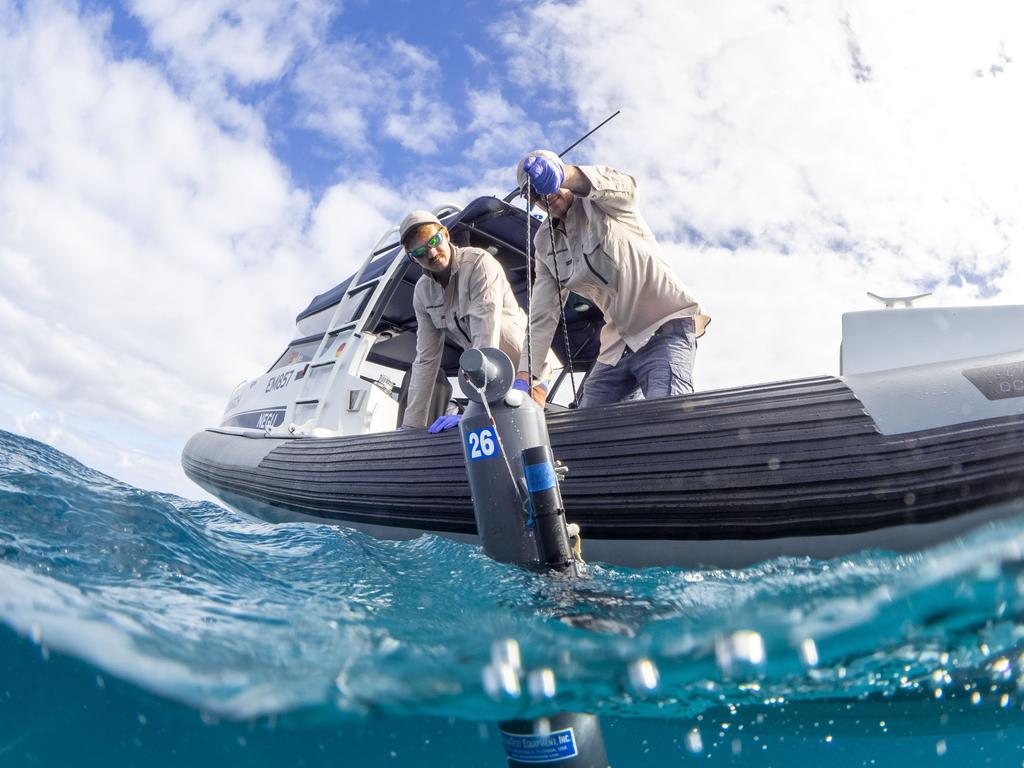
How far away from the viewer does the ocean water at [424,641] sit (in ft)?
5.49

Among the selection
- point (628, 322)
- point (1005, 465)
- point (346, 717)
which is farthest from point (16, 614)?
point (1005, 465)

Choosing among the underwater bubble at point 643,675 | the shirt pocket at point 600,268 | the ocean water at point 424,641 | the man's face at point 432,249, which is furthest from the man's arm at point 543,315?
the underwater bubble at point 643,675

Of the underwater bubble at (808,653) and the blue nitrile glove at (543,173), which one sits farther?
the blue nitrile glove at (543,173)

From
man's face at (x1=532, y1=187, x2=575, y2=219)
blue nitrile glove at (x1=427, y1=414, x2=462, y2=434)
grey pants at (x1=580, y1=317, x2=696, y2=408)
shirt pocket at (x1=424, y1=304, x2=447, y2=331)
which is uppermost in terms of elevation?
man's face at (x1=532, y1=187, x2=575, y2=219)

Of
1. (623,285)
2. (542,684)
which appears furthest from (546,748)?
(623,285)

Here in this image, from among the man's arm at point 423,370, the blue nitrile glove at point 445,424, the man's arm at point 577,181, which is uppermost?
the man's arm at point 577,181

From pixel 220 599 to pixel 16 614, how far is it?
64cm

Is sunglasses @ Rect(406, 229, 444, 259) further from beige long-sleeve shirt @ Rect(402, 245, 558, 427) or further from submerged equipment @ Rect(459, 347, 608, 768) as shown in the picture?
submerged equipment @ Rect(459, 347, 608, 768)

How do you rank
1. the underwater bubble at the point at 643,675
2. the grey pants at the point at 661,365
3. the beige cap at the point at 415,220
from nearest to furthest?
1. the underwater bubble at the point at 643,675
2. the grey pants at the point at 661,365
3. the beige cap at the point at 415,220

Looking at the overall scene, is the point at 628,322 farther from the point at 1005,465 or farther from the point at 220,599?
the point at 220,599

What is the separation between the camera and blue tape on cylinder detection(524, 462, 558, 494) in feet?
6.48

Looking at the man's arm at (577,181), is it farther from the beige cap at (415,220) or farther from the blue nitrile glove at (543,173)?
the beige cap at (415,220)

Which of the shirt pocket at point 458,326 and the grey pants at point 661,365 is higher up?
the shirt pocket at point 458,326

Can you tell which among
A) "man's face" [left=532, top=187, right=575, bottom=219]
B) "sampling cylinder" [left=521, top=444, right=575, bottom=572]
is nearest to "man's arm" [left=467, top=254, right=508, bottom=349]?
"man's face" [left=532, top=187, right=575, bottom=219]
